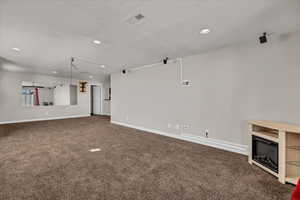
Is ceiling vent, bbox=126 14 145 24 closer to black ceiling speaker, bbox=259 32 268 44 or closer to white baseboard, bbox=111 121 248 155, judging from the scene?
black ceiling speaker, bbox=259 32 268 44

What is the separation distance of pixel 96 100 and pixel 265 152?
955 cm

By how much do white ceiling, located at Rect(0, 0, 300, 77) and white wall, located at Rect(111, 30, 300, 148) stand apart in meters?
0.36

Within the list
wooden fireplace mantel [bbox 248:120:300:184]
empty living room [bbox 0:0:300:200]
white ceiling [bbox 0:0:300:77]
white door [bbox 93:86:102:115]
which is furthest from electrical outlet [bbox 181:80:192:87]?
white door [bbox 93:86:102:115]

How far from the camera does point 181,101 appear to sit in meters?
4.02

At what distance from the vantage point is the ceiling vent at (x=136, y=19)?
201 centimetres

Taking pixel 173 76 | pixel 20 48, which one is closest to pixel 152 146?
pixel 173 76

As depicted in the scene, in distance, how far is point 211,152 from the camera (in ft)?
9.98

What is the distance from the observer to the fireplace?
2106mm

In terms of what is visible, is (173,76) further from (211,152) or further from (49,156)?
(49,156)

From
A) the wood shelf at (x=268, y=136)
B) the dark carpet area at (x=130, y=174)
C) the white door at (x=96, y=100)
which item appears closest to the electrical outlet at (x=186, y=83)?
the dark carpet area at (x=130, y=174)

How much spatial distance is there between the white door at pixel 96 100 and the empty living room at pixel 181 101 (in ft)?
18.3

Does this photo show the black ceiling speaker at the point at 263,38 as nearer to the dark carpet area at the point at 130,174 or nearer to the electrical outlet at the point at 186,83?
the electrical outlet at the point at 186,83

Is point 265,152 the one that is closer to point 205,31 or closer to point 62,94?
point 205,31

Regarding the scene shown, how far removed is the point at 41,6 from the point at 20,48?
7.85 ft
